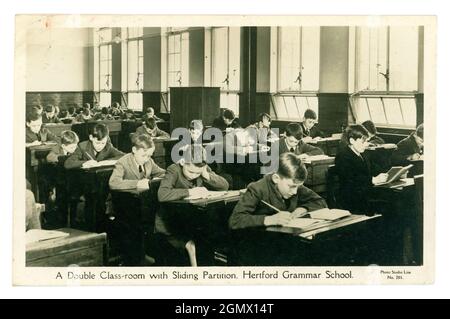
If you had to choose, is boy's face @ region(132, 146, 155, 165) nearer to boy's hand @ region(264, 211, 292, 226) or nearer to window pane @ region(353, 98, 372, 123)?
boy's hand @ region(264, 211, 292, 226)

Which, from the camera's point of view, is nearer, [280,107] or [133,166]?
[133,166]

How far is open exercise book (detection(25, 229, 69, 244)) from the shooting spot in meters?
3.18

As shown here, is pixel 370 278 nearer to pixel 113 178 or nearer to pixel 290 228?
pixel 290 228

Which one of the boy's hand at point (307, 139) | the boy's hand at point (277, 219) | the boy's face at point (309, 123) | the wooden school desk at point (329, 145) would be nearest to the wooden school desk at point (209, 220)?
the boy's hand at point (277, 219)

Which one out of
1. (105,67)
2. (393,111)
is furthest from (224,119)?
(393,111)

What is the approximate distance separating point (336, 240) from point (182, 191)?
102 centimetres

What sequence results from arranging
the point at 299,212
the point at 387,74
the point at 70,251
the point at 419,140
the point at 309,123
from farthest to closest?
the point at 309,123 → the point at 387,74 → the point at 419,140 → the point at 299,212 → the point at 70,251

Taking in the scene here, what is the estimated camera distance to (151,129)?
4.39 metres

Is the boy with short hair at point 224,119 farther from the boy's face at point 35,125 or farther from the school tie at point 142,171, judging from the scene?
the boy's face at point 35,125

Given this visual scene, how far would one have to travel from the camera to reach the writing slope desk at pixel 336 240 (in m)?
3.11

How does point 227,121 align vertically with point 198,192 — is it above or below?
above

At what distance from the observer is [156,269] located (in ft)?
11.4

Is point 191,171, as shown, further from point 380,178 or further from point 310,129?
point 310,129

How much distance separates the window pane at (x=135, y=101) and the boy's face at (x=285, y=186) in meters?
2.10
